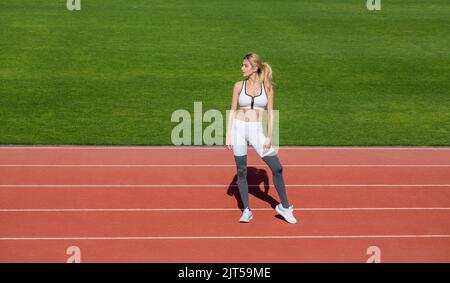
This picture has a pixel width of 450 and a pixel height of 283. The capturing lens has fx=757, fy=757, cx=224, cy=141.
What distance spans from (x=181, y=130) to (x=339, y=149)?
10.2ft

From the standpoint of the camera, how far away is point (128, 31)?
2448 centimetres

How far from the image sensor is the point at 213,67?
1988cm

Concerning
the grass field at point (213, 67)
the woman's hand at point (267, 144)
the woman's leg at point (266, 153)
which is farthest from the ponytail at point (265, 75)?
the grass field at point (213, 67)

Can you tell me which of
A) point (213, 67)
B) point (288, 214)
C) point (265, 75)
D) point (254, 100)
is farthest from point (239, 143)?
point (213, 67)

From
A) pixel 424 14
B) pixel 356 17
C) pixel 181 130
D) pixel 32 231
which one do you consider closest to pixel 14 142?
pixel 181 130

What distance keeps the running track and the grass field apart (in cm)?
123

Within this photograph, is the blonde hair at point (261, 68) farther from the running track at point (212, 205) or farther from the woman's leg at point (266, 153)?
the running track at point (212, 205)

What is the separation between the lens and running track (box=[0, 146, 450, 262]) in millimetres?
8617

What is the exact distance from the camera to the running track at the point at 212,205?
28.3 feet

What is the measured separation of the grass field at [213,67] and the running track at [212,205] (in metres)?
1.23

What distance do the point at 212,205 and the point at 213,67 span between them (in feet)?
33.1

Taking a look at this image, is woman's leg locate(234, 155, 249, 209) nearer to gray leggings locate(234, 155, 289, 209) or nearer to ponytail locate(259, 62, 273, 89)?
gray leggings locate(234, 155, 289, 209)

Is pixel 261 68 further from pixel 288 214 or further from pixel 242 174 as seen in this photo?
pixel 288 214

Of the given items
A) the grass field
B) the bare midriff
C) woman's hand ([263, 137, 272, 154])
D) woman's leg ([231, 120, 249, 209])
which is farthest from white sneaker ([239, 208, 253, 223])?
the grass field
